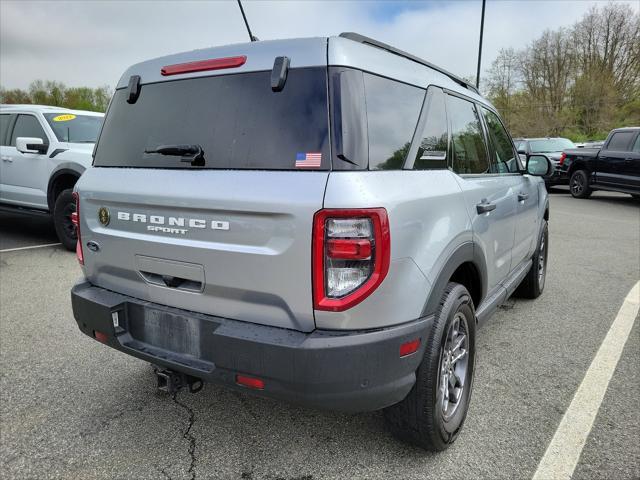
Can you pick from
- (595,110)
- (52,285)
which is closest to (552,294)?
(52,285)

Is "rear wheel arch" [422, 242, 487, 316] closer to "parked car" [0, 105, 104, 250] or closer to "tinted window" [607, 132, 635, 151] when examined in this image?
"parked car" [0, 105, 104, 250]

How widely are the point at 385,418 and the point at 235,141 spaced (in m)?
1.46

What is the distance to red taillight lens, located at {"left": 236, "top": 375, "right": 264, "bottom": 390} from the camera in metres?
1.97

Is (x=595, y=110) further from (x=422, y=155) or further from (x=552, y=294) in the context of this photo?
(x=422, y=155)

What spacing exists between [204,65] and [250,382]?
1.46 meters

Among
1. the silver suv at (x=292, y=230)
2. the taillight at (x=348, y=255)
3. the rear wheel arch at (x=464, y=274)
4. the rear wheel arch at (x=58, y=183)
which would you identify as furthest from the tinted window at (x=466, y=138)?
the rear wheel arch at (x=58, y=183)

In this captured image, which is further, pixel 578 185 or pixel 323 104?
pixel 578 185

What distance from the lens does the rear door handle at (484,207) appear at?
8.84 feet

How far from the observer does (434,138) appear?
2482 mm

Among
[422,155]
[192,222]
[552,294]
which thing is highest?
[422,155]

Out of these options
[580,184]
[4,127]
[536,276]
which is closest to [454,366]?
[536,276]

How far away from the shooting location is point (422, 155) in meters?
2.32

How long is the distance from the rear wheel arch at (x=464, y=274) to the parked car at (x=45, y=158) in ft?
17.2

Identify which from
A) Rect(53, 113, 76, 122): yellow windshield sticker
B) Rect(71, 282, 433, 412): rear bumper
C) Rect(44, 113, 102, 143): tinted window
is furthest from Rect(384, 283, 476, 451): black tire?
Rect(53, 113, 76, 122): yellow windshield sticker
